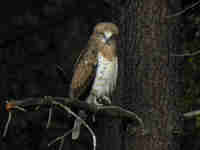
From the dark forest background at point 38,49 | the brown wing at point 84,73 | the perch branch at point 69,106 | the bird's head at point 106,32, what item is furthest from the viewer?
the dark forest background at point 38,49

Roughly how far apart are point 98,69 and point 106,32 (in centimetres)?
39

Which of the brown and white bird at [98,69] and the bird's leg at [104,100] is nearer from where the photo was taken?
the brown and white bird at [98,69]

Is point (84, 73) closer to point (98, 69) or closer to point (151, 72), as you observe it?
point (98, 69)

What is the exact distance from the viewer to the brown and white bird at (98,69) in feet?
12.7

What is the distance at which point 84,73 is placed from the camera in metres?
3.86

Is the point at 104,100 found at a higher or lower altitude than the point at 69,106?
lower

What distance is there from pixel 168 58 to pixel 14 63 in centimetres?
316

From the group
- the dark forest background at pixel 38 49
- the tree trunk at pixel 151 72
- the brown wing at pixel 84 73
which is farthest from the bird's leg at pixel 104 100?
the dark forest background at pixel 38 49

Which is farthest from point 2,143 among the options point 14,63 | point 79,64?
point 79,64

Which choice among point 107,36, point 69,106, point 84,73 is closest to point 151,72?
point 84,73

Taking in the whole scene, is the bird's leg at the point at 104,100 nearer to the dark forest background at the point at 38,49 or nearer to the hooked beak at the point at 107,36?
the hooked beak at the point at 107,36

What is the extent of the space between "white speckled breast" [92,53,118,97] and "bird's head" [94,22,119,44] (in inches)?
8.7

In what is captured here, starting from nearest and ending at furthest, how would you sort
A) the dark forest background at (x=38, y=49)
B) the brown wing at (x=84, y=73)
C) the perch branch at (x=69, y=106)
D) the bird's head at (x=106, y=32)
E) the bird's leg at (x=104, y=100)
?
1. the perch branch at (x=69, y=106)
2. the brown wing at (x=84, y=73)
3. the bird's head at (x=106, y=32)
4. the bird's leg at (x=104, y=100)
5. the dark forest background at (x=38, y=49)

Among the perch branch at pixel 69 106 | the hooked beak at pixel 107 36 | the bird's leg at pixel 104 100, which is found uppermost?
the hooked beak at pixel 107 36
